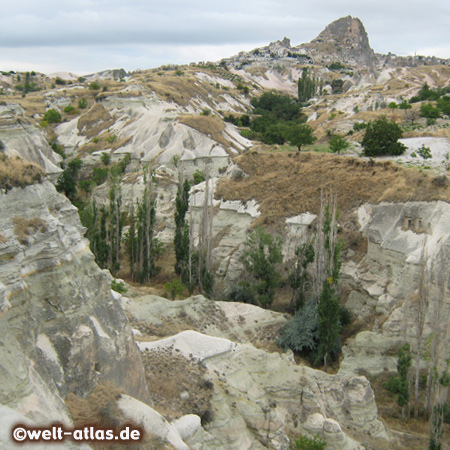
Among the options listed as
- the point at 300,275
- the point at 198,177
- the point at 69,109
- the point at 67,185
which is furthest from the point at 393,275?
the point at 69,109

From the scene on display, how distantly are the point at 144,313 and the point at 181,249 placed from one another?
35.4 ft

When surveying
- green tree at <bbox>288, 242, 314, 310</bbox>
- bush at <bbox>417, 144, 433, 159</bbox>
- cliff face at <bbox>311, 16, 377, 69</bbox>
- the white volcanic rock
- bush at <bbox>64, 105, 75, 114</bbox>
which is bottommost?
green tree at <bbox>288, 242, 314, 310</bbox>

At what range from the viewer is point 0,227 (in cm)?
1132

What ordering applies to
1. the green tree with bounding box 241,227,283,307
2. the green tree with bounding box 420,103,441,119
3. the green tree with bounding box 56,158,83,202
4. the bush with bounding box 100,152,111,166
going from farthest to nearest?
the bush with bounding box 100,152,111,166, the green tree with bounding box 420,103,441,119, the green tree with bounding box 56,158,83,202, the green tree with bounding box 241,227,283,307

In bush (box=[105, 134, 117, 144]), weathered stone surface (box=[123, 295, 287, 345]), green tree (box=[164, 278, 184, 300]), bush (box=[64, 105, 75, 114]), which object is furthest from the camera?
bush (box=[64, 105, 75, 114])

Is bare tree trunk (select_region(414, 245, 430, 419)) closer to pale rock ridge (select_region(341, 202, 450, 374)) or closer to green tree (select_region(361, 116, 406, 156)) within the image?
pale rock ridge (select_region(341, 202, 450, 374))

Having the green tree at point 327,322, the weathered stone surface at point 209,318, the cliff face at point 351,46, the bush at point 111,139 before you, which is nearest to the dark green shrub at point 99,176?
the bush at point 111,139

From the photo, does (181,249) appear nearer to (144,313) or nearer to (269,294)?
(269,294)

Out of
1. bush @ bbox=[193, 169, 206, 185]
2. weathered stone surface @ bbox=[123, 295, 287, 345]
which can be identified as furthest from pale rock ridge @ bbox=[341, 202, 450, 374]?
bush @ bbox=[193, 169, 206, 185]

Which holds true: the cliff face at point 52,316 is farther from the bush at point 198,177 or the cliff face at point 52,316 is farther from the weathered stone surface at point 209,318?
the bush at point 198,177

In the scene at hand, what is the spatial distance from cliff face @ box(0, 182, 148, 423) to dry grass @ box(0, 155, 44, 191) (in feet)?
0.73

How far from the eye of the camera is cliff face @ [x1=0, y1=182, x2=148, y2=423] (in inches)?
402

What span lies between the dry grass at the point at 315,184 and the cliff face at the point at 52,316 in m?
20.7

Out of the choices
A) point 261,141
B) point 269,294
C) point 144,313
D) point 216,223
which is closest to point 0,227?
point 144,313
